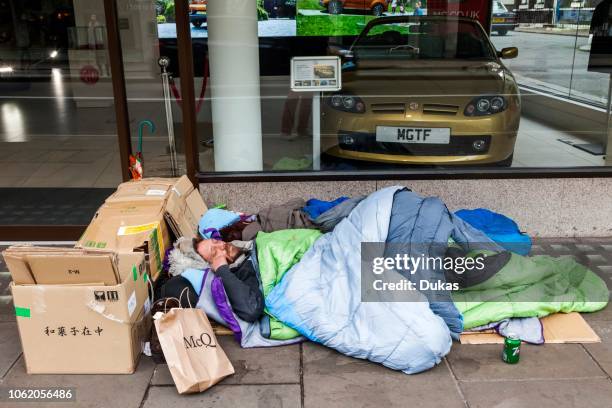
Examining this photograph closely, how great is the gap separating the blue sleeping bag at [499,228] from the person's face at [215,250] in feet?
5.56

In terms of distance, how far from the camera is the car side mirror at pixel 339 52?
497 centimetres

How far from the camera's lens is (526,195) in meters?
4.45

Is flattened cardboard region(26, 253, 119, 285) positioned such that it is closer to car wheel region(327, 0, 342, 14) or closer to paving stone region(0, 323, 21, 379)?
paving stone region(0, 323, 21, 379)

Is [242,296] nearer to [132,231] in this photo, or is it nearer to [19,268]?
[132,231]

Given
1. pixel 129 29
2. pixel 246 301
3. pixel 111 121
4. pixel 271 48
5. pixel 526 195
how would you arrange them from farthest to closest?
pixel 111 121 → pixel 129 29 → pixel 271 48 → pixel 526 195 → pixel 246 301

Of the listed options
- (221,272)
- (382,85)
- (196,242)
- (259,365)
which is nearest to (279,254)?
(221,272)

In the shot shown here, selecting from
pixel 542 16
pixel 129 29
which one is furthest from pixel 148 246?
pixel 542 16

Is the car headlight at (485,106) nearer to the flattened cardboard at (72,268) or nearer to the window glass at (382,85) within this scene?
the window glass at (382,85)

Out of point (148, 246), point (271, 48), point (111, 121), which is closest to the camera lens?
point (148, 246)

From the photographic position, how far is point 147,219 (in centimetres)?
355

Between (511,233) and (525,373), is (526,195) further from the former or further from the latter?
(525,373)

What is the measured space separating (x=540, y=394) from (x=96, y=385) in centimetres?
216

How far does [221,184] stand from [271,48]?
4.08ft

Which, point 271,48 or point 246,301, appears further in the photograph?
point 271,48
